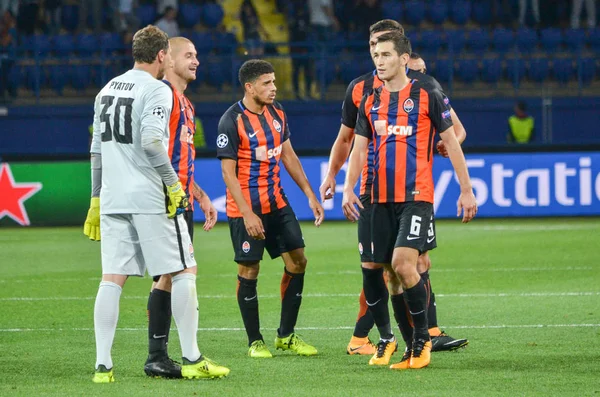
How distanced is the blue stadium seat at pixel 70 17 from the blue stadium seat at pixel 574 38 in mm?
10331

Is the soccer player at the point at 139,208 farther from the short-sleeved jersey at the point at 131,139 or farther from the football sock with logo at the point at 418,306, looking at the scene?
the football sock with logo at the point at 418,306

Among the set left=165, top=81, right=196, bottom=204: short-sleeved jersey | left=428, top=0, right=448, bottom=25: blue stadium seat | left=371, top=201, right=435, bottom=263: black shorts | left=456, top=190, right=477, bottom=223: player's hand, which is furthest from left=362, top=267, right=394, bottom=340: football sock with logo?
left=428, top=0, right=448, bottom=25: blue stadium seat

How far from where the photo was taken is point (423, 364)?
274 inches

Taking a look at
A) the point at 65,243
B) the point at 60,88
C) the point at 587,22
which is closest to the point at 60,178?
the point at 65,243

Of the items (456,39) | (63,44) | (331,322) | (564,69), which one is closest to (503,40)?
(456,39)

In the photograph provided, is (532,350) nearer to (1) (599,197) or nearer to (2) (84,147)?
(1) (599,197)


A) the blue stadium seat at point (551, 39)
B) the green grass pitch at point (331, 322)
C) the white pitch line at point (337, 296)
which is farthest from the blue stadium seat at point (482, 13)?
the white pitch line at point (337, 296)

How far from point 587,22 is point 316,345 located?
17.3 meters

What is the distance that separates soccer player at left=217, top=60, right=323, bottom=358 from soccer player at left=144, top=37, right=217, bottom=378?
580mm

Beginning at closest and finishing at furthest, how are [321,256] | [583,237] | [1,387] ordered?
[1,387] → [321,256] → [583,237]

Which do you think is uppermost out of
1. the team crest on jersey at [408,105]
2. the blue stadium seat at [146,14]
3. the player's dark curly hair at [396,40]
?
the blue stadium seat at [146,14]

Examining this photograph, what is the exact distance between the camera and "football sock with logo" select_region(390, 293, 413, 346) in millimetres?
7246

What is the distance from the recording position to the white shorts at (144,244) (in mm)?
6492

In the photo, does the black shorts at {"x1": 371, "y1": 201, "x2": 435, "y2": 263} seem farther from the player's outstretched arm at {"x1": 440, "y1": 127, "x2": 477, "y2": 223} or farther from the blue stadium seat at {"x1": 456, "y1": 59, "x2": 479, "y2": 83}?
the blue stadium seat at {"x1": 456, "y1": 59, "x2": 479, "y2": 83}
